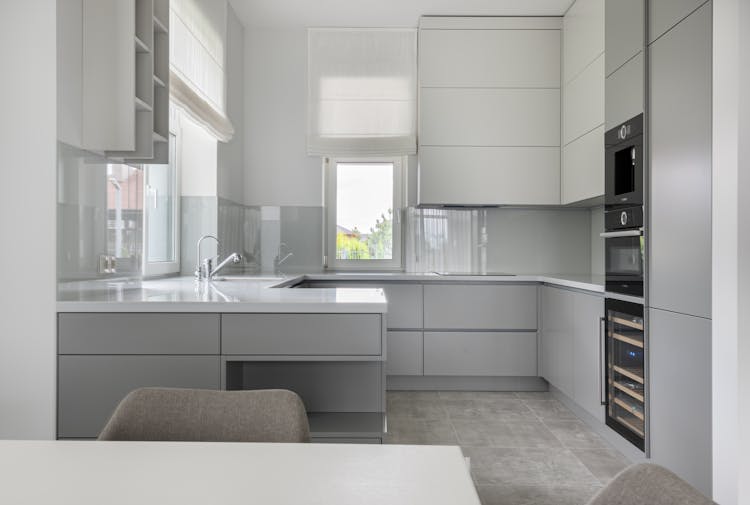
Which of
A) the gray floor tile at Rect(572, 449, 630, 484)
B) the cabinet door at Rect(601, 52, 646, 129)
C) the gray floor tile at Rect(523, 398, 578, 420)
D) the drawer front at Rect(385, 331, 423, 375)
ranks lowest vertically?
the gray floor tile at Rect(523, 398, 578, 420)

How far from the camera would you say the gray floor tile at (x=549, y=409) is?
11.6 feet

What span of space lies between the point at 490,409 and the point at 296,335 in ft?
6.79

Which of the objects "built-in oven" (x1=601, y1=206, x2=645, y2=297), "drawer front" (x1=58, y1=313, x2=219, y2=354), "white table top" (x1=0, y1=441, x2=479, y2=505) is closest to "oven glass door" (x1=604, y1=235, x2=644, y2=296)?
"built-in oven" (x1=601, y1=206, x2=645, y2=297)

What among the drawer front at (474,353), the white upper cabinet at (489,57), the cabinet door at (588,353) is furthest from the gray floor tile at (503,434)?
the white upper cabinet at (489,57)

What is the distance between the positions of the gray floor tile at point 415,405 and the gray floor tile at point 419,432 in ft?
0.36

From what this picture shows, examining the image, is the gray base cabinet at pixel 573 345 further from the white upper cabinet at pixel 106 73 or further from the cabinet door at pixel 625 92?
the white upper cabinet at pixel 106 73

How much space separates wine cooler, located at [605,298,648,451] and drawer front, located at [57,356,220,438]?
182 cm

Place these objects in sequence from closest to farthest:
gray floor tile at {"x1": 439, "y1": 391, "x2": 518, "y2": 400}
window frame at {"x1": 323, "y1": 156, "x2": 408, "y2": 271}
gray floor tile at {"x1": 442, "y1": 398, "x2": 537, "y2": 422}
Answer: gray floor tile at {"x1": 442, "y1": 398, "x2": 537, "y2": 422} < gray floor tile at {"x1": 439, "y1": 391, "x2": 518, "y2": 400} < window frame at {"x1": 323, "y1": 156, "x2": 408, "y2": 271}

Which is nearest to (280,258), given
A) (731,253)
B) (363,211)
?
(363,211)

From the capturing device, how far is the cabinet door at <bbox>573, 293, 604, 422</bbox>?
3049 millimetres

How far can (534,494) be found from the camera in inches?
93.6

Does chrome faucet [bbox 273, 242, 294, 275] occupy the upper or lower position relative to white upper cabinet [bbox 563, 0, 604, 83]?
lower

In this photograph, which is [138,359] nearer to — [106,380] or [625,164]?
[106,380]

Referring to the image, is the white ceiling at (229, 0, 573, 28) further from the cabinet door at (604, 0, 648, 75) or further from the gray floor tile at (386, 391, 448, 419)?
the gray floor tile at (386, 391, 448, 419)
